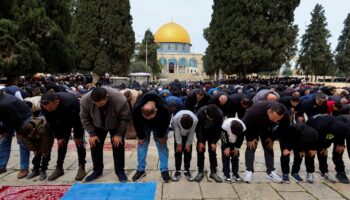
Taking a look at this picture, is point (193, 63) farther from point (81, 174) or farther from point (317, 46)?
point (81, 174)

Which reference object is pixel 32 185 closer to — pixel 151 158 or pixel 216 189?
pixel 151 158

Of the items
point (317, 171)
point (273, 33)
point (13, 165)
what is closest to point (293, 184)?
point (317, 171)

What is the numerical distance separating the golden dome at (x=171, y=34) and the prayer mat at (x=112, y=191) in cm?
7430

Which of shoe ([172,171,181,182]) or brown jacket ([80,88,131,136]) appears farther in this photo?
shoe ([172,171,181,182])

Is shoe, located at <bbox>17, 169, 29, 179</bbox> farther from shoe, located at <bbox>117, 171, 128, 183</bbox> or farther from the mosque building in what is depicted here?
the mosque building

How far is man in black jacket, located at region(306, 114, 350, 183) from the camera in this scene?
539 centimetres

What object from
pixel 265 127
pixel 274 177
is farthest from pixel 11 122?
pixel 274 177

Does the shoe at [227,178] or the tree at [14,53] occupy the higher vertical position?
the tree at [14,53]

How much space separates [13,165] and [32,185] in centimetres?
139

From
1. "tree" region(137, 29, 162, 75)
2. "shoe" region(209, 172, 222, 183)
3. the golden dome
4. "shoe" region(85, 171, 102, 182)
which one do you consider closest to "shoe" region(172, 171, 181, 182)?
"shoe" region(209, 172, 222, 183)

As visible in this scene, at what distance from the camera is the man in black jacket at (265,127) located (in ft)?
17.6

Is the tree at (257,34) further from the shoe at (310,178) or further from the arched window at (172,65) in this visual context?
the arched window at (172,65)

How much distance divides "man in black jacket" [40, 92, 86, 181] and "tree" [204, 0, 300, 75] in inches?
927

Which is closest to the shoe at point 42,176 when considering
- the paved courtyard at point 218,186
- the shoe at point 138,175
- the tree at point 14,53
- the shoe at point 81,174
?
the paved courtyard at point 218,186
